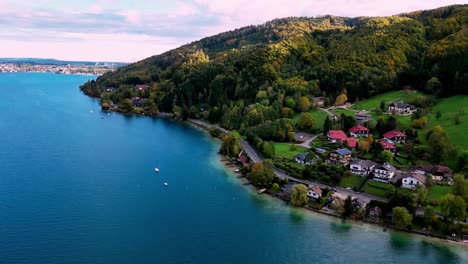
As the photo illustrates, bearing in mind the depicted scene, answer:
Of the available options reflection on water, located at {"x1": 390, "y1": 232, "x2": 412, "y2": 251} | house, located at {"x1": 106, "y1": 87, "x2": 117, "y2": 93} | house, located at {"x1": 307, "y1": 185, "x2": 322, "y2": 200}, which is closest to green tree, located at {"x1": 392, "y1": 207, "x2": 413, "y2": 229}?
reflection on water, located at {"x1": 390, "y1": 232, "x2": 412, "y2": 251}

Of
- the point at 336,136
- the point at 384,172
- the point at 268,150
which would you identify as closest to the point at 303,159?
the point at 268,150

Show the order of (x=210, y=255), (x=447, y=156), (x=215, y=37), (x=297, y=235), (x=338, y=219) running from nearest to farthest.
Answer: (x=210, y=255) < (x=297, y=235) < (x=338, y=219) < (x=447, y=156) < (x=215, y=37)

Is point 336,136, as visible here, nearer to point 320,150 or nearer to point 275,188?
point 320,150

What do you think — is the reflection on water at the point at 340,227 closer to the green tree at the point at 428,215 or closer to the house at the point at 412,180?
the green tree at the point at 428,215

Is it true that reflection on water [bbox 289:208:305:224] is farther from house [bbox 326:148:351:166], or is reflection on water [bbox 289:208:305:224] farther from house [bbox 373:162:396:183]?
house [bbox 326:148:351:166]

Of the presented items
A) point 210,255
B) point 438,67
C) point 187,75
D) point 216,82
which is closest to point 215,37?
point 187,75

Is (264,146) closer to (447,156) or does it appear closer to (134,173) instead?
(134,173)

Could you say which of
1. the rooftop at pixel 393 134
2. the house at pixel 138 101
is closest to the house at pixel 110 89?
the house at pixel 138 101
